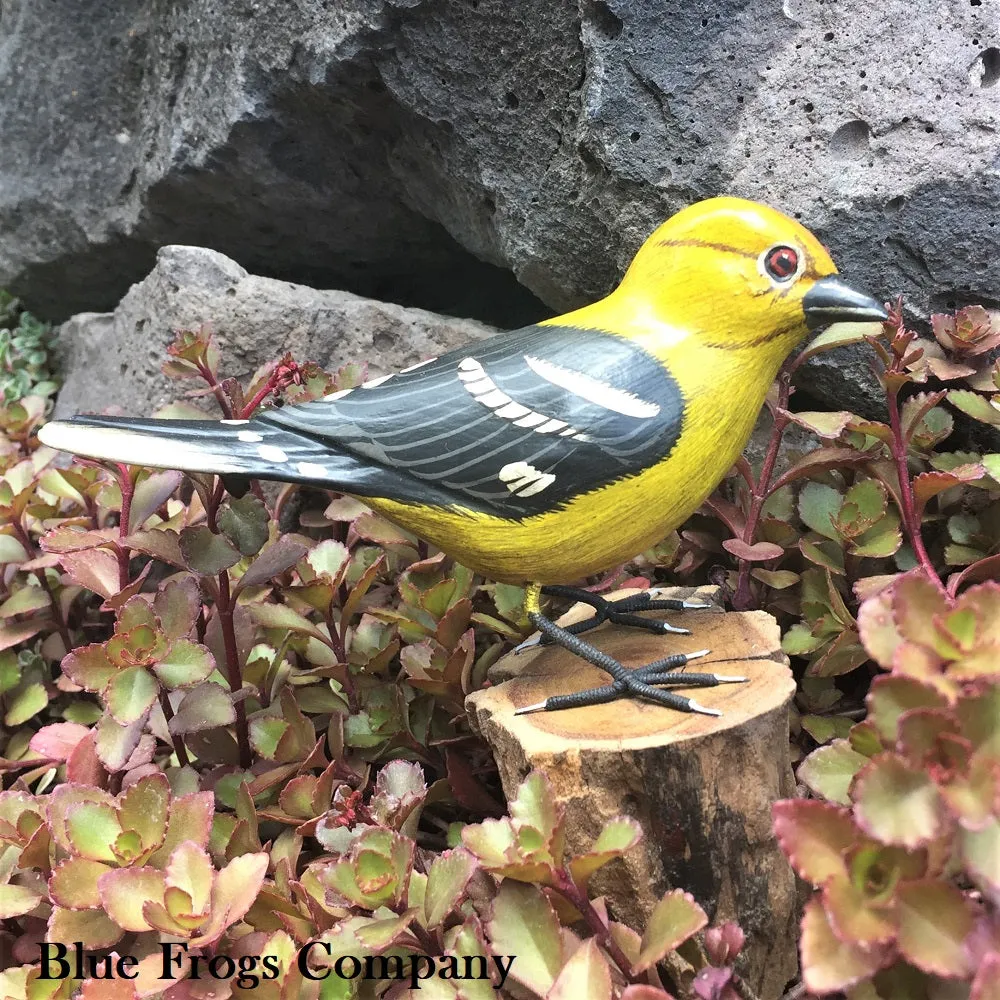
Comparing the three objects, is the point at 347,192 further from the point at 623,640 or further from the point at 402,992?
the point at 402,992

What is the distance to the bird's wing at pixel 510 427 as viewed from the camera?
0.89 m

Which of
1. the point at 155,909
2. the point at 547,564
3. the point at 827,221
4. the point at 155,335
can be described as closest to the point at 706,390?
the point at 547,564

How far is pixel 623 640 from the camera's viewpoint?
1050 millimetres

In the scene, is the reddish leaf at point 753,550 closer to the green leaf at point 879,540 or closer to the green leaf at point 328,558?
the green leaf at point 879,540

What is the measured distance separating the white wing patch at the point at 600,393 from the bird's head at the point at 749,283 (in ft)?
0.38

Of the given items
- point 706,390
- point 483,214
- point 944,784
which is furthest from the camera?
point 483,214

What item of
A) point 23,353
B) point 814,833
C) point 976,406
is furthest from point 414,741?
point 23,353

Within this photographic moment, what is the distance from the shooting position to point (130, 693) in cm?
86

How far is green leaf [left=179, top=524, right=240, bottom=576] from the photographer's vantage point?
0.95 m

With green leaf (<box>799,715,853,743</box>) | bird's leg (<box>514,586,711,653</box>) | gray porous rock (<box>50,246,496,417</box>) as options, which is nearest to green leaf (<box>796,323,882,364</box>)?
bird's leg (<box>514,586,711,653</box>)

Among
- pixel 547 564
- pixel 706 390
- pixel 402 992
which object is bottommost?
pixel 402 992

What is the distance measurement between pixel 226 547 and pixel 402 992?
499 millimetres

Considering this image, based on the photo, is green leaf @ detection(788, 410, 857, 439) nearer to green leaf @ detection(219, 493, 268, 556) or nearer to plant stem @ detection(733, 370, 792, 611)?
plant stem @ detection(733, 370, 792, 611)

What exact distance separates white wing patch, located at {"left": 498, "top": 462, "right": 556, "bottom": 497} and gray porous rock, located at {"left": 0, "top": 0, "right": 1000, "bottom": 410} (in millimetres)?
595
